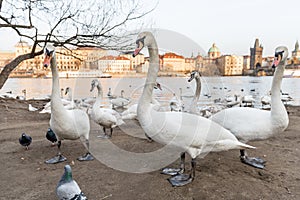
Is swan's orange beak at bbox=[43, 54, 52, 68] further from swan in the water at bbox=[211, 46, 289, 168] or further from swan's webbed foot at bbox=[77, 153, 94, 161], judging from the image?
swan in the water at bbox=[211, 46, 289, 168]

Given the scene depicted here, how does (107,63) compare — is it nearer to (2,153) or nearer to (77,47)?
(77,47)

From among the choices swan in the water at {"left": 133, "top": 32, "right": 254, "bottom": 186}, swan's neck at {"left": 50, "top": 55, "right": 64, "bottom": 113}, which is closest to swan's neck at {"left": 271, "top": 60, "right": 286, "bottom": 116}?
swan in the water at {"left": 133, "top": 32, "right": 254, "bottom": 186}

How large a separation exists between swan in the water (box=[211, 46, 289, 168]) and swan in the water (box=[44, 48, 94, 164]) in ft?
8.29

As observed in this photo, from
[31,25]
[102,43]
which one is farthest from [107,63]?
[31,25]

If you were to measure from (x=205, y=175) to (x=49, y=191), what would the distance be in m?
2.27

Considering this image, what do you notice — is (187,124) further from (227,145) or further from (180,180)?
(180,180)

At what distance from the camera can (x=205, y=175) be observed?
3.69 metres

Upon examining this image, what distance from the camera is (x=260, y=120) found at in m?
4.08

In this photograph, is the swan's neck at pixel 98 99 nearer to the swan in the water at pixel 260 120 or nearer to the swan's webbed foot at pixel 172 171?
the swan's webbed foot at pixel 172 171

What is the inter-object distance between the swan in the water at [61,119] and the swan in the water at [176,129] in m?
1.53

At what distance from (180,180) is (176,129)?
2.71ft

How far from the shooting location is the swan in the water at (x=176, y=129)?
325 centimetres

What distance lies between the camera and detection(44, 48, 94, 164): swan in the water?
4113 millimetres

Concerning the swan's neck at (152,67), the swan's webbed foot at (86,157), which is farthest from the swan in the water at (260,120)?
the swan's webbed foot at (86,157)
